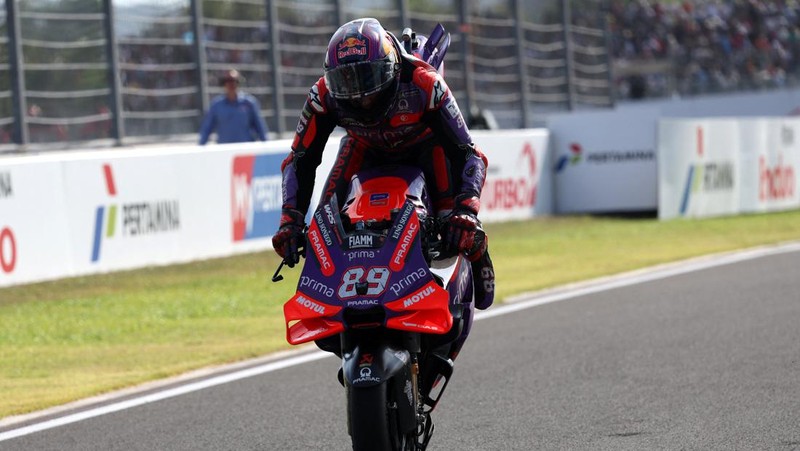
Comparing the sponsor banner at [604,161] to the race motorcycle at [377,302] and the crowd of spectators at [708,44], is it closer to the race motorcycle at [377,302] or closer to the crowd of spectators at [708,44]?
the crowd of spectators at [708,44]

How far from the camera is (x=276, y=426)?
22.9 ft

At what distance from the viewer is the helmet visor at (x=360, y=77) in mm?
5332

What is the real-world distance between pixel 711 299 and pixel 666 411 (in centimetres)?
476

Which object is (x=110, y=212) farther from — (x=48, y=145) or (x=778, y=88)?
(x=778, y=88)

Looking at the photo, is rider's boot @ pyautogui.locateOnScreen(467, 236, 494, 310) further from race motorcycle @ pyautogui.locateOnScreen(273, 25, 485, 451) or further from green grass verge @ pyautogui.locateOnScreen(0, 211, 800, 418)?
green grass verge @ pyautogui.locateOnScreen(0, 211, 800, 418)

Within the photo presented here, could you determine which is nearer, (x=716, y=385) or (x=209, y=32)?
(x=716, y=385)

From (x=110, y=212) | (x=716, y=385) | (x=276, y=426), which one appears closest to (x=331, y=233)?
(x=276, y=426)

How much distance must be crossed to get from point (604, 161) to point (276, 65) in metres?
5.94

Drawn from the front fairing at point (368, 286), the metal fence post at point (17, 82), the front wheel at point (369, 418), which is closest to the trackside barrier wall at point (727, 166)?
the metal fence post at point (17, 82)

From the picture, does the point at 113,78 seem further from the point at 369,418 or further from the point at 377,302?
the point at 369,418

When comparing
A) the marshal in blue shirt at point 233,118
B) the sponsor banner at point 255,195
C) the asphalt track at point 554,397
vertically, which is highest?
the marshal in blue shirt at point 233,118

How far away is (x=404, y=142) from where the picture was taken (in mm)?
5820

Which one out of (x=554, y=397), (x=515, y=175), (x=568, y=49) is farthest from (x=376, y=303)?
(x=568, y=49)

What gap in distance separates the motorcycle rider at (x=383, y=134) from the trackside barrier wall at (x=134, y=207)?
23.8 ft
